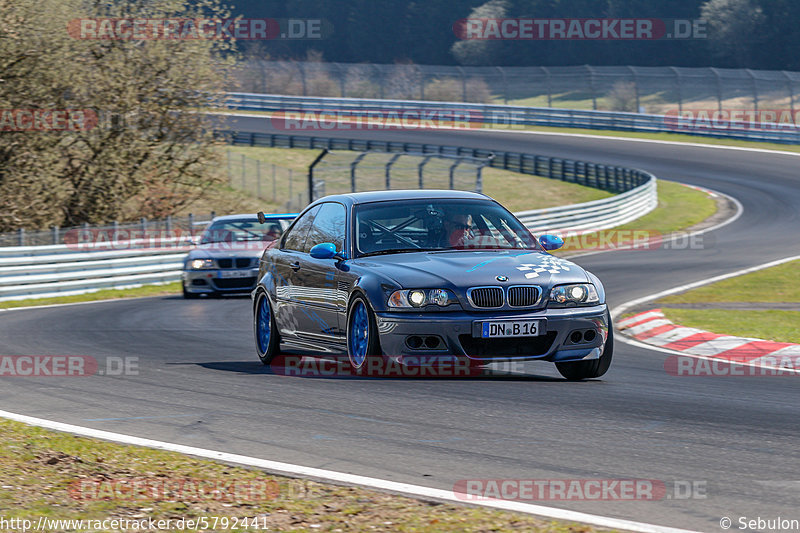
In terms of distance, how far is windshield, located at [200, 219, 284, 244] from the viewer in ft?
66.9

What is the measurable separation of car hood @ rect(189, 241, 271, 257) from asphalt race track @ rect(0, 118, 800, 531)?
661 cm

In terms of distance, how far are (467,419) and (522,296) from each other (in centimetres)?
160

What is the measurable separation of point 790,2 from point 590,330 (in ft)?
230

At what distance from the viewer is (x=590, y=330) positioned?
8516mm

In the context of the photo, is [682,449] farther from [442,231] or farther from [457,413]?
[442,231]

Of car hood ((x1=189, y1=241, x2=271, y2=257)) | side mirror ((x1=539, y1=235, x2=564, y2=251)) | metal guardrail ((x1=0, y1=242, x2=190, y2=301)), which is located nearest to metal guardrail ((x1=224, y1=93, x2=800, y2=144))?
metal guardrail ((x1=0, y1=242, x2=190, y2=301))

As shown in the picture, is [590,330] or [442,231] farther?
[442,231]

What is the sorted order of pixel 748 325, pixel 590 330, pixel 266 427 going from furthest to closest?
1. pixel 748 325
2. pixel 590 330
3. pixel 266 427

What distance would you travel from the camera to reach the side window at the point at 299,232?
34.1ft

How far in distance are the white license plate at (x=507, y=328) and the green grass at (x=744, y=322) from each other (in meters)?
4.60

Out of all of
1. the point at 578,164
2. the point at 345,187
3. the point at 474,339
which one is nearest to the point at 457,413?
the point at 474,339

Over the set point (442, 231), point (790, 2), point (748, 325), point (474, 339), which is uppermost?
point (790, 2)

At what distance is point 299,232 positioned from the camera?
10531mm

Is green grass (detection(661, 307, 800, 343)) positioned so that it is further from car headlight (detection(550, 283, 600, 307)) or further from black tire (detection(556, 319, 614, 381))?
car headlight (detection(550, 283, 600, 307))
